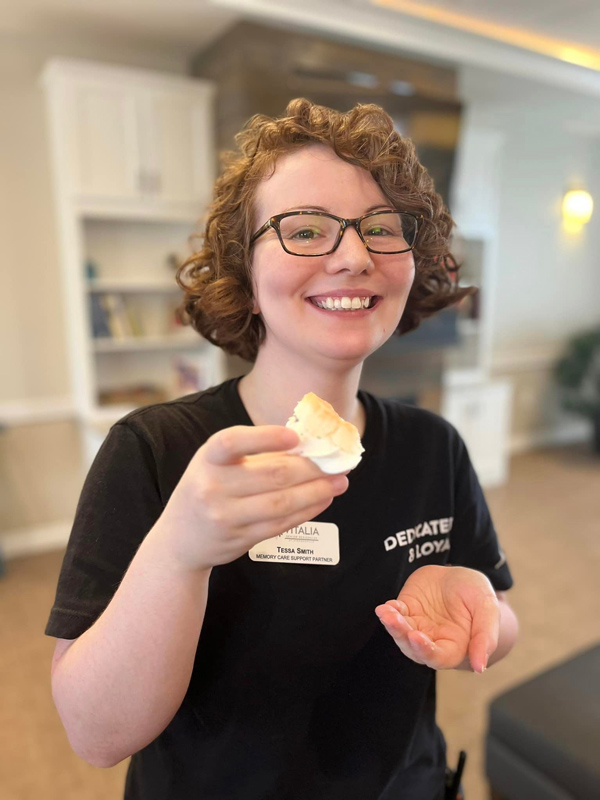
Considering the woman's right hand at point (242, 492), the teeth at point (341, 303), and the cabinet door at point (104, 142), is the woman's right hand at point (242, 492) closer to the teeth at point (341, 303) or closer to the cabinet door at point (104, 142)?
the teeth at point (341, 303)

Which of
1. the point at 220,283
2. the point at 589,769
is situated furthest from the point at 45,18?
the point at 589,769

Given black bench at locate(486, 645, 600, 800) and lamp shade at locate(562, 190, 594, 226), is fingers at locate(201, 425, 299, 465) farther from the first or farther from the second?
lamp shade at locate(562, 190, 594, 226)

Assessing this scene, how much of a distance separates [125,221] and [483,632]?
3.37m

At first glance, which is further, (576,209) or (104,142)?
(576,209)

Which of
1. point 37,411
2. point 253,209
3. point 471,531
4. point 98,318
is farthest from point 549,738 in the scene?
point 37,411

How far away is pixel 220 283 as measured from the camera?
86cm

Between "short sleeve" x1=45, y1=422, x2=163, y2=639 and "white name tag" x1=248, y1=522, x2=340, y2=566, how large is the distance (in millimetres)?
151

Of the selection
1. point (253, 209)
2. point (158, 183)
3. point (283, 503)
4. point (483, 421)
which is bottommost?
point (483, 421)

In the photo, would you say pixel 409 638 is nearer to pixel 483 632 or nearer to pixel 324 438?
pixel 483 632

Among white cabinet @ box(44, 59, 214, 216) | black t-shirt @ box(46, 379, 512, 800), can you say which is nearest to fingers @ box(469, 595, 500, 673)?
black t-shirt @ box(46, 379, 512, 800)

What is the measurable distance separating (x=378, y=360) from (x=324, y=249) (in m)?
3.07

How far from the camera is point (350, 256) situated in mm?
725

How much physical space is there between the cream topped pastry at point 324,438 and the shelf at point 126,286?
113 inches

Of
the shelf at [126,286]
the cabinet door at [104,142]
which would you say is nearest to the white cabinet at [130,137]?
the cabinet door at [104,142]
